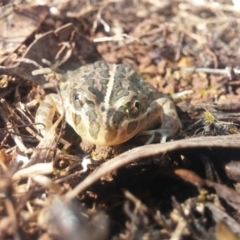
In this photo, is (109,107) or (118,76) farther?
(118,76)

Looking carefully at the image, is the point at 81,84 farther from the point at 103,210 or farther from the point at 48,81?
the point at 103,210

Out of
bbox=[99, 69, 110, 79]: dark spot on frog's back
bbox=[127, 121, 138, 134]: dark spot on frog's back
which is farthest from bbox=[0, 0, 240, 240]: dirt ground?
bbox=[99, 69, 110, 79]: dark spot on frog's back

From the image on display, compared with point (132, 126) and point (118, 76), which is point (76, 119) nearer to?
point (132, 126)

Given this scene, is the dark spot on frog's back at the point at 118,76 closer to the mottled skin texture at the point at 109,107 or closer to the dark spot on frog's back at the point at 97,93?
the mottled skin texture at the point at 109,107

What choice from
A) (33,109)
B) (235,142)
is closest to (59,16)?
(33,109)

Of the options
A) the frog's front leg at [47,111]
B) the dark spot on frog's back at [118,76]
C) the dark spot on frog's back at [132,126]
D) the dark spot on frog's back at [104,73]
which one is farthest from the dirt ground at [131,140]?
the dark spot on frog's back at [118,76]

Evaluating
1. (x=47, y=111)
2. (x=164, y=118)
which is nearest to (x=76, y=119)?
(x=47, y=111)

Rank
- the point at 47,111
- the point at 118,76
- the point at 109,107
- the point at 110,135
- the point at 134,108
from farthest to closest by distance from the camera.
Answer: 1. the point at 118,76
2. the point at 47,111
3. the point at 134,108
4. the point at 109,107
5. the point at 110,135
